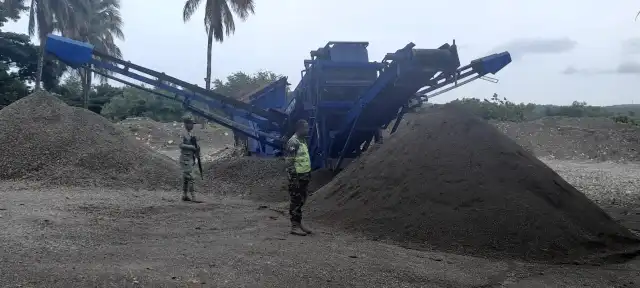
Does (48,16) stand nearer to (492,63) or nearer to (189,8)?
(189,8)

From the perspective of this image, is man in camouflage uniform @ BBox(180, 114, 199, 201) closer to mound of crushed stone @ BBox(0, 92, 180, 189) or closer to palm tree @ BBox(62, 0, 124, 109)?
mound of crushed stone @ BBox(0, 92, 180, 189)

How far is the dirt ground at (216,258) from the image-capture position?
496 centimetres

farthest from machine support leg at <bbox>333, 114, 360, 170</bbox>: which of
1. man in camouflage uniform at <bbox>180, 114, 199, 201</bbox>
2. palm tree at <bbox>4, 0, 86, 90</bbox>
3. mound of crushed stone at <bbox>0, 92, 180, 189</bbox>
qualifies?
palm tree at <bbox>4, 0, 86, 90</bbox>

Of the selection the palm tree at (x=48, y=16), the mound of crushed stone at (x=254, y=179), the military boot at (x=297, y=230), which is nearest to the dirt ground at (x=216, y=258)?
the military boot at (x=297, y=230)

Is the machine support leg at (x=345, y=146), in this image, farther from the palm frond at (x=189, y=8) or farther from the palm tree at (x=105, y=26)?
the palm tree at (x=105, y=26)

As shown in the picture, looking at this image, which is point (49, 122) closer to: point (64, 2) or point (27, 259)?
point (27, 259)

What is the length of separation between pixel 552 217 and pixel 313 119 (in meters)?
6.08

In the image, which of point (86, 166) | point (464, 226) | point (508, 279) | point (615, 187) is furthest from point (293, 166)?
point (615, 187)

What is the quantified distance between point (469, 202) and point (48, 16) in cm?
2661

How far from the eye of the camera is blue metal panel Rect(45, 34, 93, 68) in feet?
41.0

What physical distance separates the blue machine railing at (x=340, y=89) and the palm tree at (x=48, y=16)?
52.1ft

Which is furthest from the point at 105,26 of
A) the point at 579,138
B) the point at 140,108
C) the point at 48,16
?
the point at 579,138

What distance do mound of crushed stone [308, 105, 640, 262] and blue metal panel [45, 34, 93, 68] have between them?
6.68 m

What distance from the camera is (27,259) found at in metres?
5.34
